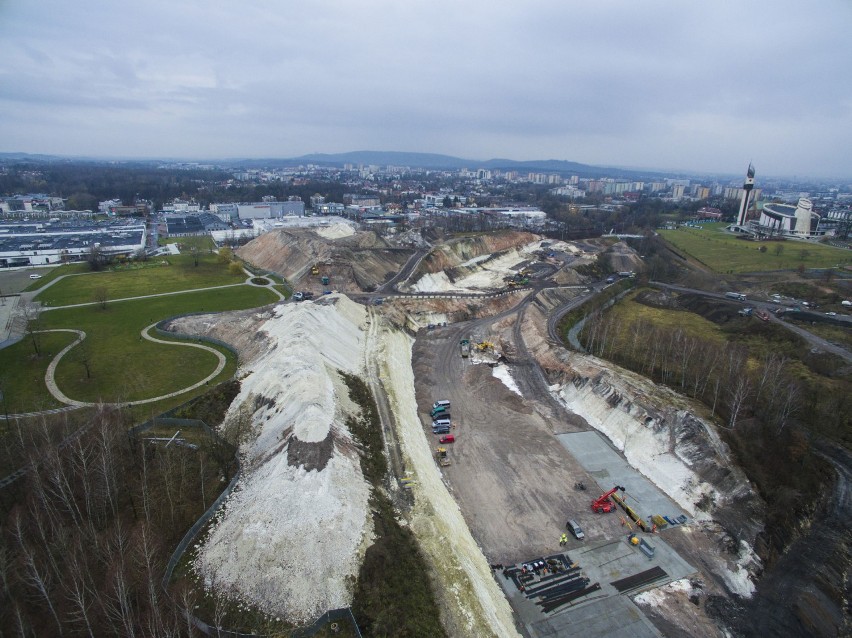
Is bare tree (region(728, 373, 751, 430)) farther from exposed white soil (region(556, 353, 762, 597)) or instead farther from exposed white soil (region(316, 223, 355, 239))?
exposed white soil (region(316, 223, 355, 239))

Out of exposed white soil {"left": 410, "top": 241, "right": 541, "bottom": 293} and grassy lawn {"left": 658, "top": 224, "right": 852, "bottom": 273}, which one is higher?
grassy lawn {"left": 658, "top": 224, "right": 852, "bottom": 273}

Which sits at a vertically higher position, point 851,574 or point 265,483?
point 265,483

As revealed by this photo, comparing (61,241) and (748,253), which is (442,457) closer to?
(61,241)

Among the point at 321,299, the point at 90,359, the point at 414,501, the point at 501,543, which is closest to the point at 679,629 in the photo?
the point at 501,543

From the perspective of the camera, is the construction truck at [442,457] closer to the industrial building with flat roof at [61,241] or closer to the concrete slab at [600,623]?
the concrete slab at [600,623]

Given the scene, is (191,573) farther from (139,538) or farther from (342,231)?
(342,231)

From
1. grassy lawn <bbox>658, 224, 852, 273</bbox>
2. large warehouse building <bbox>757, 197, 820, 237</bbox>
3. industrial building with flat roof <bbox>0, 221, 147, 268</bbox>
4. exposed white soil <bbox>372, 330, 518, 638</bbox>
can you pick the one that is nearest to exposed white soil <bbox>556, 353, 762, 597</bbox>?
exposed white soil <bbox>372, 330, 518, 638</bbox>
